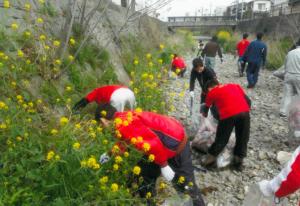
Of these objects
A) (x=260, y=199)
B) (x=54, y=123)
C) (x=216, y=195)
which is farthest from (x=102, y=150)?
(x=216, y=195)

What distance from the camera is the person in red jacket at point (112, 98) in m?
4.62

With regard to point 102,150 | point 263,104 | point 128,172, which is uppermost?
point 102,150

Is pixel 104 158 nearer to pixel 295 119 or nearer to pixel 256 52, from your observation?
pixel 295 119

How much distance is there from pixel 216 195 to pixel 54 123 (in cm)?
212

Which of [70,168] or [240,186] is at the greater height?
[70,168]

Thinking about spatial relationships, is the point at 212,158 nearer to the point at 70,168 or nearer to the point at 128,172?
the point at 128,172

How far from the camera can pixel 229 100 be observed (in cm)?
443

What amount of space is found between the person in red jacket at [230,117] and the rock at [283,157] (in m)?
0.65

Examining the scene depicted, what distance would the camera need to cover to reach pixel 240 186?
4422 millimetres

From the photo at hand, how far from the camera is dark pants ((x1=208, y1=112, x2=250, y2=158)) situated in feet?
14.7

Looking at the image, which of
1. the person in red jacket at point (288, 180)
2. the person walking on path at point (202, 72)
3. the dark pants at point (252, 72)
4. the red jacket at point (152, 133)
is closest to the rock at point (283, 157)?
the person walking on path at point (202, 72)

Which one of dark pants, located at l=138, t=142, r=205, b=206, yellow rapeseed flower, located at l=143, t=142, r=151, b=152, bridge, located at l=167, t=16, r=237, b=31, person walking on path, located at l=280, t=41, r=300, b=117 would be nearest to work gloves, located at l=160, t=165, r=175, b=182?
dark pants, located at l=138, t=142, r=205, b=206

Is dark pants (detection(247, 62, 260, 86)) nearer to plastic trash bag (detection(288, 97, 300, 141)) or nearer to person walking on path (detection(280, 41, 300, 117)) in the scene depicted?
person walking on path (detection(280, 41, 300, 117))

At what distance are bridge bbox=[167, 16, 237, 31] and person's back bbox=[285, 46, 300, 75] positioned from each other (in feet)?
143
